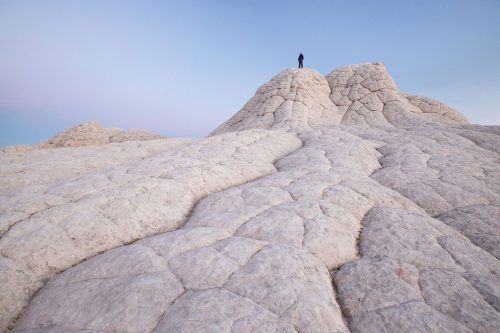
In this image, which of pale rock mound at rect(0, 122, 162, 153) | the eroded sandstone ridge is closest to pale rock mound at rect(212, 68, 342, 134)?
pale rock mound at rect(0, 122, 162, 153)

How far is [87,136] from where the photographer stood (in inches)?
632

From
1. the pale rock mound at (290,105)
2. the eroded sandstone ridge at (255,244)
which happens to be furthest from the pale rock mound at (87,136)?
the eroded sandstone ridge at (255,244)

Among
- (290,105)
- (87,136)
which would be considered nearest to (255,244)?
(290,105)

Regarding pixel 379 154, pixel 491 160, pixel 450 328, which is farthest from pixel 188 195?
pixel 491 160

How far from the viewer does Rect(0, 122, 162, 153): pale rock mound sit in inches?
593

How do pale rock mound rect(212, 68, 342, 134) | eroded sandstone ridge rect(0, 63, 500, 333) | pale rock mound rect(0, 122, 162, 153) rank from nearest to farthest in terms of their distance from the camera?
eroded sandstone ridge rect(0, 63, 500, 333) < pale rock mound rect(212, 68, 342, 134) < pale rock mound rect(0, 122, 162, 153)

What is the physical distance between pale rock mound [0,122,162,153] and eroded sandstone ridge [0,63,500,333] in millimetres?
10442

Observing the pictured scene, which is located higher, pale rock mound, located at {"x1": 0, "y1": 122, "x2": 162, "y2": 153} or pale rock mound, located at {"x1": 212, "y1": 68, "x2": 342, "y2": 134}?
pale rock mound, located at {"x1": 212, "y1": 68, "x2": 342, "y2": 134}

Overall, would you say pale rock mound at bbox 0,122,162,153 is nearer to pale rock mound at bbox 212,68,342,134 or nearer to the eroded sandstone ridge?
pale rock mound at bbox 212,68,342,134

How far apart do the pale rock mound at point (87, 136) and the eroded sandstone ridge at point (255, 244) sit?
34.3 feet

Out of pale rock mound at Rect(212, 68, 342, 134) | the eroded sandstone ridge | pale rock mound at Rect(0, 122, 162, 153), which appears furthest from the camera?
pale rock mound at Rect(0, 122, 162, 153)

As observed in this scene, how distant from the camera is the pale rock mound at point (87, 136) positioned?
15070 mm

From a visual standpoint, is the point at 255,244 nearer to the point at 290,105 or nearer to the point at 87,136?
the point at 290,105

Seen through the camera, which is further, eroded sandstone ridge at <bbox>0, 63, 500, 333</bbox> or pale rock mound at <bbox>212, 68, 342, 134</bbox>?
pale rock mound at <bbox>212, 68, 342, 134</bbox>
